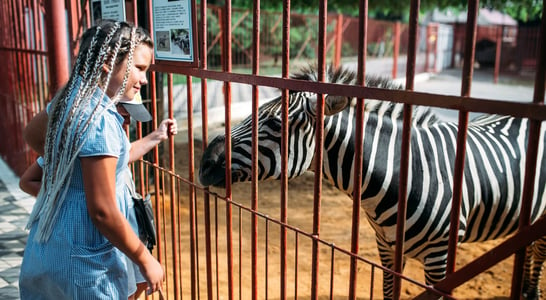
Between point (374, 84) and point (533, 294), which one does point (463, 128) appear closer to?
point (374, 84)

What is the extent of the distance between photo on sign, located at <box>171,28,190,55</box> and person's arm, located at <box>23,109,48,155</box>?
0.77 m

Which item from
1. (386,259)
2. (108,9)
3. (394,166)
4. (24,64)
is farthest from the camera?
(24,64)

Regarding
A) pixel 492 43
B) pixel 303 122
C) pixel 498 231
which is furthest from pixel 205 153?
pixel 492 43

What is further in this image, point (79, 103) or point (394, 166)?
point (394, 166)

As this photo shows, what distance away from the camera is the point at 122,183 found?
2021mm

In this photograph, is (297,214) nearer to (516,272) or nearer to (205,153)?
(205,153)

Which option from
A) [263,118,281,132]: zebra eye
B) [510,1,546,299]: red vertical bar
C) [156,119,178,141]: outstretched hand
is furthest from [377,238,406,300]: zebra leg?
[510,1,546,299]: red vertical bar

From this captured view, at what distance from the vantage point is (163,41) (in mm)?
2650

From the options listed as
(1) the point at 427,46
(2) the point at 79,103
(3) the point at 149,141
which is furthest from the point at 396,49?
(2) the point at 79,103

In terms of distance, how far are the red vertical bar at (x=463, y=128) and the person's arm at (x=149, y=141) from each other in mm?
1399

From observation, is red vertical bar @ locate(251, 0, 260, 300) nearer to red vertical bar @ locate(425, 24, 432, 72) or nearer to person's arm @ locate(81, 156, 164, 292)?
person's arm @ locate(81, 156, 164, 292)

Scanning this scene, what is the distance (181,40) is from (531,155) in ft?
5.73

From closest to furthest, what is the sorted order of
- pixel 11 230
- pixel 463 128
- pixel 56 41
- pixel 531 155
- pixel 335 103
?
pixel 531 155 < pixel 463 128 < pixel 335 103 < pixel 56 41 < pixel 11 230

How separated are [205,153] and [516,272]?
1572mm
